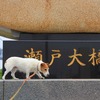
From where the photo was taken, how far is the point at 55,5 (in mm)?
5301

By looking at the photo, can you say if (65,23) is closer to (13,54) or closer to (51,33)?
(51,33)

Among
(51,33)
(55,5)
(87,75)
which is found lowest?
(87,75)

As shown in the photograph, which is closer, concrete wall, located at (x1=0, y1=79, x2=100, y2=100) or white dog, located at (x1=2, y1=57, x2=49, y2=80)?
concrete wall, located at (x1=0, y1=79, x2=100, y2=100)

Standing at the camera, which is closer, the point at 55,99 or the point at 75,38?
the point at 55,99

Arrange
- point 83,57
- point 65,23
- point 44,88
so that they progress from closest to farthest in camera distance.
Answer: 1. point 44,88
2. point 83,57
3. point 65,23

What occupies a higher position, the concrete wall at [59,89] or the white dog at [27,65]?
the white dog at [27,65]

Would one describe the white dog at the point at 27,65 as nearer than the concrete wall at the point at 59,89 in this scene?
No

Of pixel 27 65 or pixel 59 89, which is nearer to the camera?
pixel 59 89

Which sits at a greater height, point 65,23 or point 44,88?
point 65,23

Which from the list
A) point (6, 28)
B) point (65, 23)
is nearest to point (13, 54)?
point (6, 28)

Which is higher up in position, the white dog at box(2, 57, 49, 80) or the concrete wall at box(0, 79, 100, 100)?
the white dog at box(2, 57, 49, 80)

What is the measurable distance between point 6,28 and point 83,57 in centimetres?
Result: 147

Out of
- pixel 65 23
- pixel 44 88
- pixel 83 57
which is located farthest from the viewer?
pixel 65 23

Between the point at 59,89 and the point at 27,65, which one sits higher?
the point at 27,65
